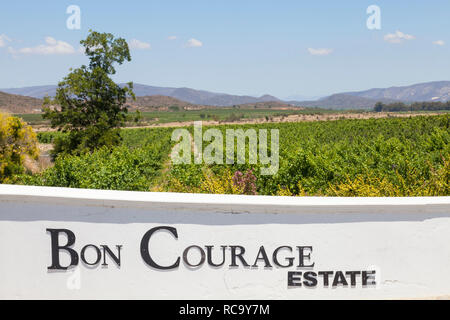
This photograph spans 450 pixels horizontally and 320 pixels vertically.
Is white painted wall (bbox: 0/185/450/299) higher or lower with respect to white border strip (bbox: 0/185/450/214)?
lower

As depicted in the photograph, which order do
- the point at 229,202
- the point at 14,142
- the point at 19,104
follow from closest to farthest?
the point at 229,202, the point at 14,142, the point at 19,104

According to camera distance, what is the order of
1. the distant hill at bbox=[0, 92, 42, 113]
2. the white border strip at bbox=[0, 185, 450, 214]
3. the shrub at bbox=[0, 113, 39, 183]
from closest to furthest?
the white border strip at bbox=[0, 185, 450, 214], the shrub at bbox=[0, 113, 39, 183], the distant hill at bbox=[0, 92, 42, 113]

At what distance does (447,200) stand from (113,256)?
3167mm

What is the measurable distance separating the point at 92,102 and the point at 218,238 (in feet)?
86.6

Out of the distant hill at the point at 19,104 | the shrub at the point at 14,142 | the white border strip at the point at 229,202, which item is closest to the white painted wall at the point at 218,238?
the white border strip at the point at 229,202

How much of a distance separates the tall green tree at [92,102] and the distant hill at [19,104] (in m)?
110

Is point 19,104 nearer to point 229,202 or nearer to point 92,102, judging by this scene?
point 92,102

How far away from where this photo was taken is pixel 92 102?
28625mm

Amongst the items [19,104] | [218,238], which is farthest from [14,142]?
[19,104]

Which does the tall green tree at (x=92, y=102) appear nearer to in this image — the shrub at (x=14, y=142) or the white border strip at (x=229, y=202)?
A: the shrub at (x=14, y=142)

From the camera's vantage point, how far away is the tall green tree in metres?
27.5

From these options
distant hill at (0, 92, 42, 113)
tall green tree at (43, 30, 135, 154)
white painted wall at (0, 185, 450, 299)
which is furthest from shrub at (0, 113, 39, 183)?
distant hill at (0, 92, 42, 113)

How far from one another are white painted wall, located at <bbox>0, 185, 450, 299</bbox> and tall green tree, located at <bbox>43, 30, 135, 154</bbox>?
2329cm

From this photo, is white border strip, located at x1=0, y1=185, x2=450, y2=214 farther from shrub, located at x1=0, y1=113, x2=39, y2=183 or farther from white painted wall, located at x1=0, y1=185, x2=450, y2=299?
shrub, located at x1=0, y1=113, x2=39, y2=183
